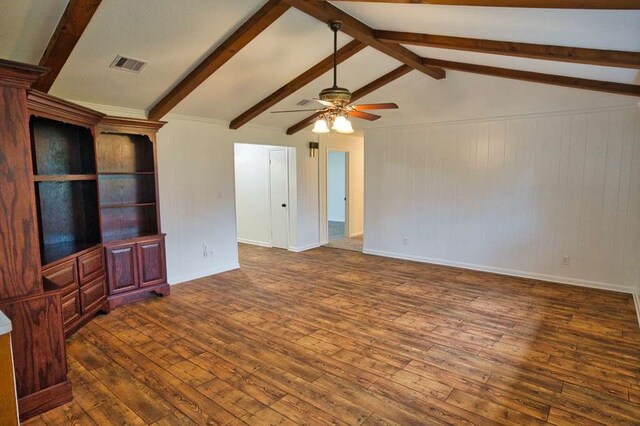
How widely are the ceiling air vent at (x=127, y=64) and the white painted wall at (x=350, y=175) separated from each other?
4.40 metres

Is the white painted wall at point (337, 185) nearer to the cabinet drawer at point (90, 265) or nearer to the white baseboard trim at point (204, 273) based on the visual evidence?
the white baseboard trim at point (204, 273)

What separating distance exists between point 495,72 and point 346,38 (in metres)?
1.96

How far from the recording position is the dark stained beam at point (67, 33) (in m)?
2.65

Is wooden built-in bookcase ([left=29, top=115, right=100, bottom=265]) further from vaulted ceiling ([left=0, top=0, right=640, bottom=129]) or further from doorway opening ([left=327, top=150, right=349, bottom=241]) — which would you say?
doorway opening ([left=327, top=150, right=349, bottom=241])

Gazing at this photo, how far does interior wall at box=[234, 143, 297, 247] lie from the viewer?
7855mm

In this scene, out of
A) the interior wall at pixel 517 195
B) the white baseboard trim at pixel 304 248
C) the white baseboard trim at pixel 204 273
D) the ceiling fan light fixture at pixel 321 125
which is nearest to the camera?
the ceiling fan light fixture at pixel 321 125

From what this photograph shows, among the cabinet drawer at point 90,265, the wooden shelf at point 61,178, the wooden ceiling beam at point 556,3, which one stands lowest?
the cabinet drawer at point 90,265

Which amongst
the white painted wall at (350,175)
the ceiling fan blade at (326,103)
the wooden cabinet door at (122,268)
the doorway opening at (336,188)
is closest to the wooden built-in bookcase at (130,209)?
the wooden cabinet door at (122,268)

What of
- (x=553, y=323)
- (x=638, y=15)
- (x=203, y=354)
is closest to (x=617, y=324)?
(x=553, y=323)

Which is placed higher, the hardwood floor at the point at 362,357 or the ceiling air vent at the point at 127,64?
the ceiling air vent at the point at 127,64

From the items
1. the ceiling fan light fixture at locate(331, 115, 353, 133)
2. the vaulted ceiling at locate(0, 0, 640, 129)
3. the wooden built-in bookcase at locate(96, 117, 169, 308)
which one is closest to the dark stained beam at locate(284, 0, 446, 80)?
the vaulted ceiling at locate(0, 0, 640, 129)

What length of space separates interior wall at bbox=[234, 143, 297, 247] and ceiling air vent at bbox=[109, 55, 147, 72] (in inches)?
152

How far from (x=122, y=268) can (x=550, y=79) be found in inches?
218

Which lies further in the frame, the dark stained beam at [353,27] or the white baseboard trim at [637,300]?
the white baseboard trim at [637,300]
